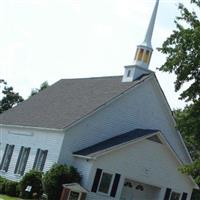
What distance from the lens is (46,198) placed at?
35.4m

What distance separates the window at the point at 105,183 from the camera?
36.2 meters

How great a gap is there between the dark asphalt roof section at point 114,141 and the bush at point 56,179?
5.65ft

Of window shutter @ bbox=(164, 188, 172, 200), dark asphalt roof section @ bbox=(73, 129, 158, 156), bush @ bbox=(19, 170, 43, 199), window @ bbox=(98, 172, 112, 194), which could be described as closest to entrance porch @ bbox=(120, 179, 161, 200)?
window shutter @ bbox=(164, 188, 172, 200)

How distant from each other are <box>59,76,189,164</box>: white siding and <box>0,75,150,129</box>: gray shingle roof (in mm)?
647

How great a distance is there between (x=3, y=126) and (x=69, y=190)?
1584 cm

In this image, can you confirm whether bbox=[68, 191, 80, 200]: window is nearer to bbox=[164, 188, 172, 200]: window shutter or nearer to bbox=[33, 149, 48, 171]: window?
bbox=[33, 149, 48, 171]: window

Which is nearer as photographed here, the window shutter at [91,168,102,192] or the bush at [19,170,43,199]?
the window shutter at [91,168,102,192]

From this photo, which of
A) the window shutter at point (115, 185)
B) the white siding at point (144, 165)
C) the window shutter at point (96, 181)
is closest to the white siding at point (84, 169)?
the white siding at point (144, 165)

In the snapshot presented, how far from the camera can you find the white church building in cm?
3653

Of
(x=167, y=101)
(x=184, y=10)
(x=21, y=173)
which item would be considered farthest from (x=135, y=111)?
(x=184, y=10)

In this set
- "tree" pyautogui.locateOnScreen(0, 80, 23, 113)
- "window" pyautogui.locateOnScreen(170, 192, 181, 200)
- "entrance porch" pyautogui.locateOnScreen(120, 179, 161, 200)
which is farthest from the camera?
"tree" pyautogui.locateOnScreen(0, 80, 23, 113)

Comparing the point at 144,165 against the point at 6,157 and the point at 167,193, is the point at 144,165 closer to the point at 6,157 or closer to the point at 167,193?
the point at 167,193

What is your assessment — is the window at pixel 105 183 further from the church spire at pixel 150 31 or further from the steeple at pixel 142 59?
the church spire at pixel 150 31

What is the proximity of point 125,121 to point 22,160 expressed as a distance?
788 centimetres
